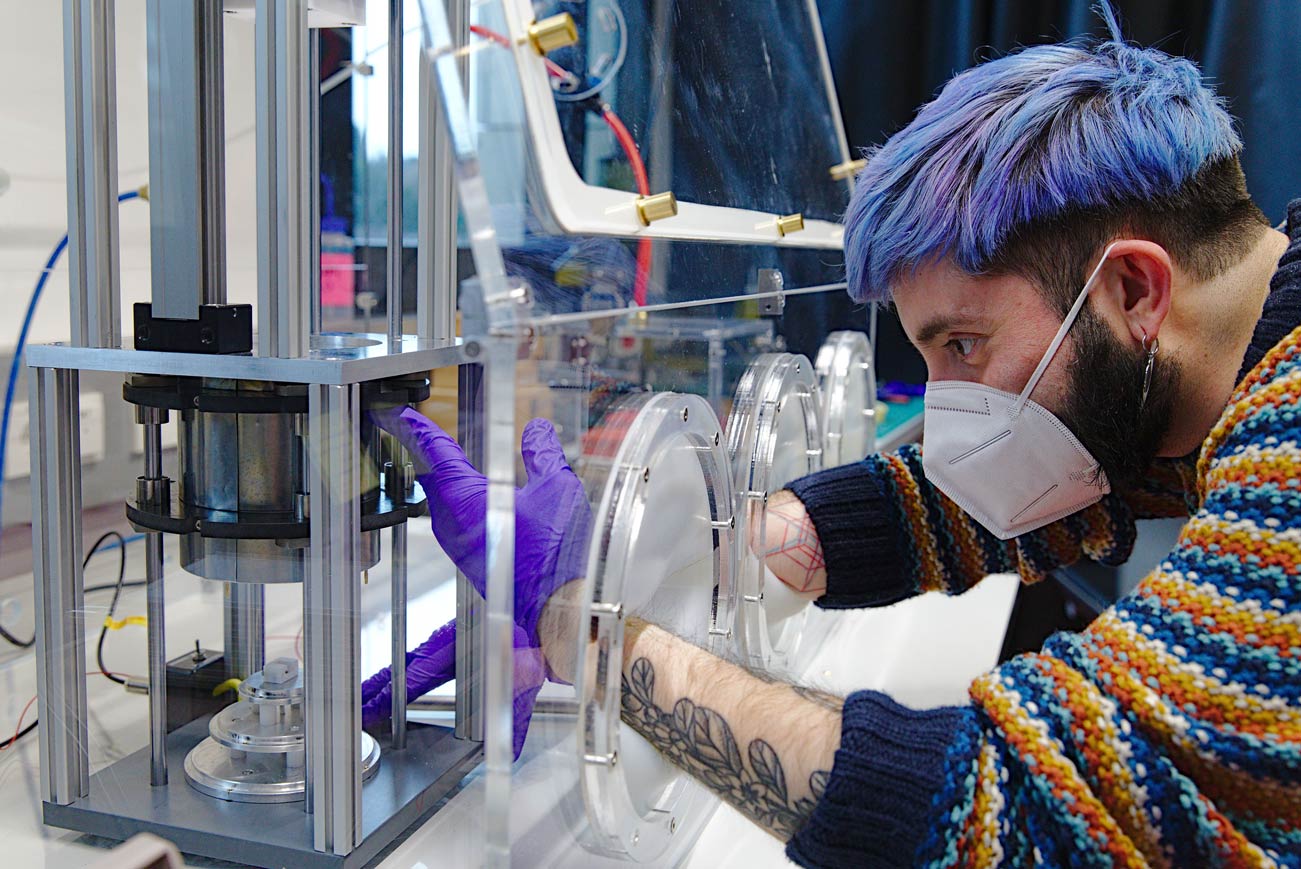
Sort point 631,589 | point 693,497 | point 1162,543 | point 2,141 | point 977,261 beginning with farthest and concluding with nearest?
point 1162,543, point 2,141, point 977,261, point 693,497, point 631,589

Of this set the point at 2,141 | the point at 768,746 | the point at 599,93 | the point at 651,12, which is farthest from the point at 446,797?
the point at 2,141

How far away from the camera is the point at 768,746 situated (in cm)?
70

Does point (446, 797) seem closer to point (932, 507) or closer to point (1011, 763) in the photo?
point (1011, 763)

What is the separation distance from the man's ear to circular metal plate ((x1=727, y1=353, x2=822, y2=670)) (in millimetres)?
295

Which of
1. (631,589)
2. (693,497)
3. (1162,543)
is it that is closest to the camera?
(631,589)

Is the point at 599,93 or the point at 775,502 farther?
the point at 775,502

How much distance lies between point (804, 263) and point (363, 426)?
678 mm

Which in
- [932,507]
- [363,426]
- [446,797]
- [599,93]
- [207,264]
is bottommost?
[446,797]

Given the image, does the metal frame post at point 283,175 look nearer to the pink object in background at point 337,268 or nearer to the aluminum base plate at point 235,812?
the aluminum base plate at point 235,812

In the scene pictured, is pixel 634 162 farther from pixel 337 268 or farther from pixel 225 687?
pixel 337 268

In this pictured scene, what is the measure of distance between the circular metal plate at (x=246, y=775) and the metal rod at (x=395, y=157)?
318mm

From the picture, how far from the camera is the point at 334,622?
671 millimetres

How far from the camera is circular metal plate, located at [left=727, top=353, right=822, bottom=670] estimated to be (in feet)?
3.00

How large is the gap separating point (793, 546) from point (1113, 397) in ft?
1.14
